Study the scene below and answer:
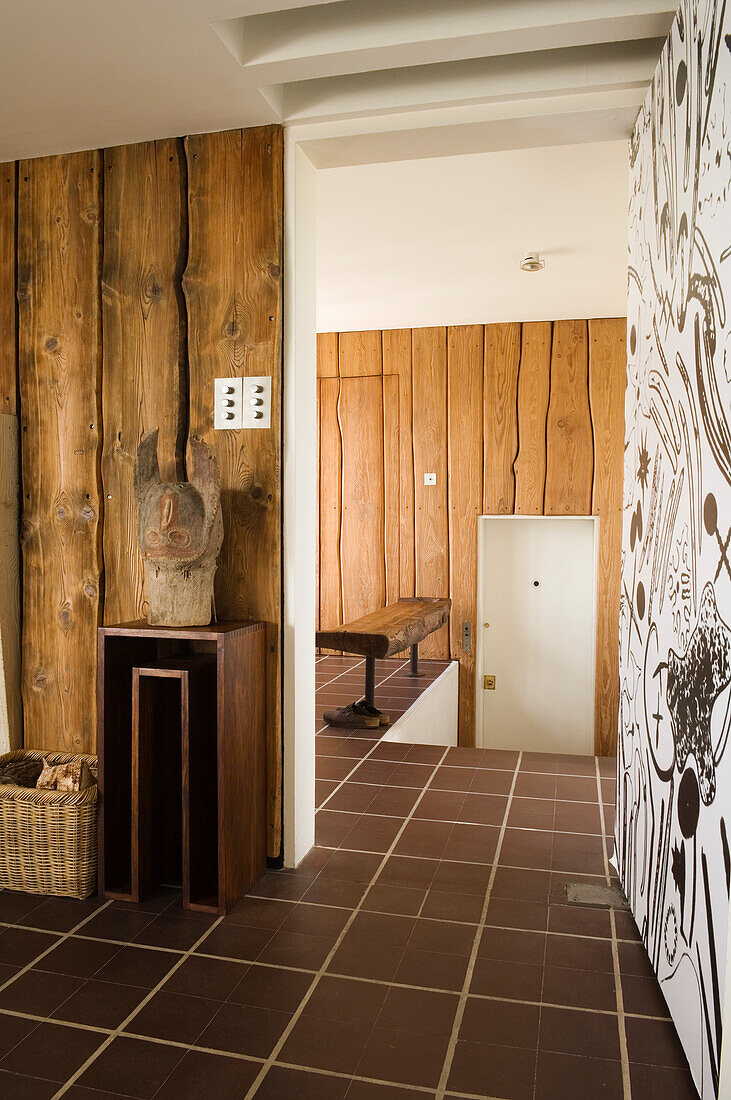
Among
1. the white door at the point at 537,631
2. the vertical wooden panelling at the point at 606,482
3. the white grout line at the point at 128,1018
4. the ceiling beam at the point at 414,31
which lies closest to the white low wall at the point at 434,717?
the white door at the point at 537,631

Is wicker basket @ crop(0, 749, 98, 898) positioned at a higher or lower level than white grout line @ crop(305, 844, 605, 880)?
higher

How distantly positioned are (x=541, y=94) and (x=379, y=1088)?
8.40 feet

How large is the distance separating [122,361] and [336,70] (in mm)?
1117

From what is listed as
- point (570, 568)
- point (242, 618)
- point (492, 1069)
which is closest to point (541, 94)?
point (242, 618)

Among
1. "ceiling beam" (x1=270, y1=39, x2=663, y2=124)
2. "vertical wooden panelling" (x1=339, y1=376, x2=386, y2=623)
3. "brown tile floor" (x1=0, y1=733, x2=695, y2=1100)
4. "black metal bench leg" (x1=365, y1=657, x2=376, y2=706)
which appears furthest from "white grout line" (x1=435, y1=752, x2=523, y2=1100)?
"vertical wooden panelling" (x1=339, y1=376, x2=386, y2=623)

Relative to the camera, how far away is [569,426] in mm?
5863

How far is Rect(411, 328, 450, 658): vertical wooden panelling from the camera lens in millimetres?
6090

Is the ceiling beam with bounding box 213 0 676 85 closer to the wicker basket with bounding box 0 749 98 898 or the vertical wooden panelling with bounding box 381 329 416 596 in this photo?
the wicker basket with bounding box 0 749 98 898

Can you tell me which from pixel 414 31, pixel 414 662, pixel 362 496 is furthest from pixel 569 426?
pixel 414 31

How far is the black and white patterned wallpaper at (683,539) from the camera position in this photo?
1503 mm

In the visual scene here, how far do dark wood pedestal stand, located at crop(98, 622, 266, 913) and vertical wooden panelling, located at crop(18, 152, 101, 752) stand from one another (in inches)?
14.5

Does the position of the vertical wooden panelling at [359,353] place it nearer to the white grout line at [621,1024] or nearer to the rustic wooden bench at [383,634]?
the rustic wooden bench at [383,634]

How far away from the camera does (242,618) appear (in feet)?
8.84

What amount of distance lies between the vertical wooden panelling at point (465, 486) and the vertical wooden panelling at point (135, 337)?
11.7 feet
